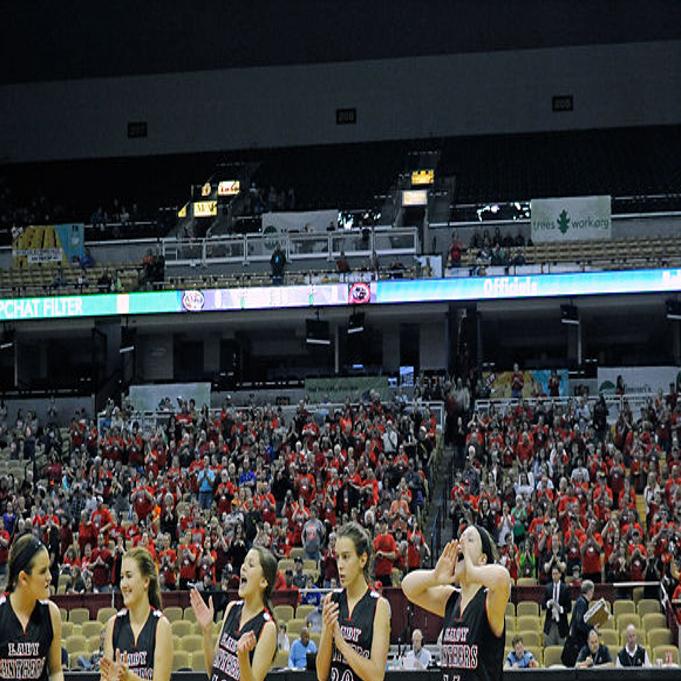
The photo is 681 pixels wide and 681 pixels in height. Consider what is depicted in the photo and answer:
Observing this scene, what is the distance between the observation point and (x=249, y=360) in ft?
148

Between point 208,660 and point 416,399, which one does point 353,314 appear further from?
point 208,660

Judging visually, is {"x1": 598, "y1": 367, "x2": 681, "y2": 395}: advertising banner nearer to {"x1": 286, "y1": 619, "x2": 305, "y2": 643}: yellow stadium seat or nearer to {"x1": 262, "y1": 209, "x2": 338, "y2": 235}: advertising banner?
{"x1": 262, "y1": 209, "x2": 338, "y2": 235}: advertising banner

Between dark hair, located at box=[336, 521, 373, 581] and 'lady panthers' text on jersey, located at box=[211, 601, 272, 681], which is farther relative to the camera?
'lady panthers' text on jersey, located at box=[211, 601, 272, 681]

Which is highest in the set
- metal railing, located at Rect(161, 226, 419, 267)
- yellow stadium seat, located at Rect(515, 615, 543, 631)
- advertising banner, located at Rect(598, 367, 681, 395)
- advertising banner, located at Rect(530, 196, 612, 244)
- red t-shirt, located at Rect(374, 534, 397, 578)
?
advertising banner, located at Rect(530, 196, 612, 244)

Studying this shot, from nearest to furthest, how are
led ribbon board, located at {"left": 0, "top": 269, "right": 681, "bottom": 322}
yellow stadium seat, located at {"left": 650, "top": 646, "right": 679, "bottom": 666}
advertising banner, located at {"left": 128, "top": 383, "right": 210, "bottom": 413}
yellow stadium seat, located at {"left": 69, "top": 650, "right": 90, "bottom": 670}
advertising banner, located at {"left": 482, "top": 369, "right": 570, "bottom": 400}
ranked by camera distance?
yellow stadium seat, located at {"left": 650, "top": 646, "right": 679, "bottom": 666} < yellow stadium seat, located at {"left": 69, "top": 650, "right": 90, "bottom": 670} < advertising banner, located at {"left": 482, "top": 369, "right": 570, "bottom": 400} < led ribbon board, located at {"left": 0, "top": 269, "right": 681, "bottom": 322} < advertising banner, located at {"left": 128, "top": 383, "right": 210, "bottom": 413}

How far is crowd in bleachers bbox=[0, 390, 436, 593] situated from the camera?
24.9m

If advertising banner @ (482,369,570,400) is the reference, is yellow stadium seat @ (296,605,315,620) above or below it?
below

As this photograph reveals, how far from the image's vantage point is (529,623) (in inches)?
808

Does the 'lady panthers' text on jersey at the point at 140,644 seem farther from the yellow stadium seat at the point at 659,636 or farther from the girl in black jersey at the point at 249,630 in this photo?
the yellow stadium seat at the point at 659,636

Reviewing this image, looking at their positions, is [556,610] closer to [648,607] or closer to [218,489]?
[648,607]

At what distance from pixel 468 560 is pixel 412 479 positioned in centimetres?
1999

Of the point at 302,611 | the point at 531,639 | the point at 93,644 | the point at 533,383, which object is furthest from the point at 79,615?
the point at 533,383

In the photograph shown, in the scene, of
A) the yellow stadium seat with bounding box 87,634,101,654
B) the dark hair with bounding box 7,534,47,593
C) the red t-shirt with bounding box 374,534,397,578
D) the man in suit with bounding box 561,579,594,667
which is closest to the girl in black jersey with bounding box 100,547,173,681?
the dark hair with bounding box 7,534,47,593

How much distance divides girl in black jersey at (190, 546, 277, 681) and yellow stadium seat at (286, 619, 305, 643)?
38.8ft
